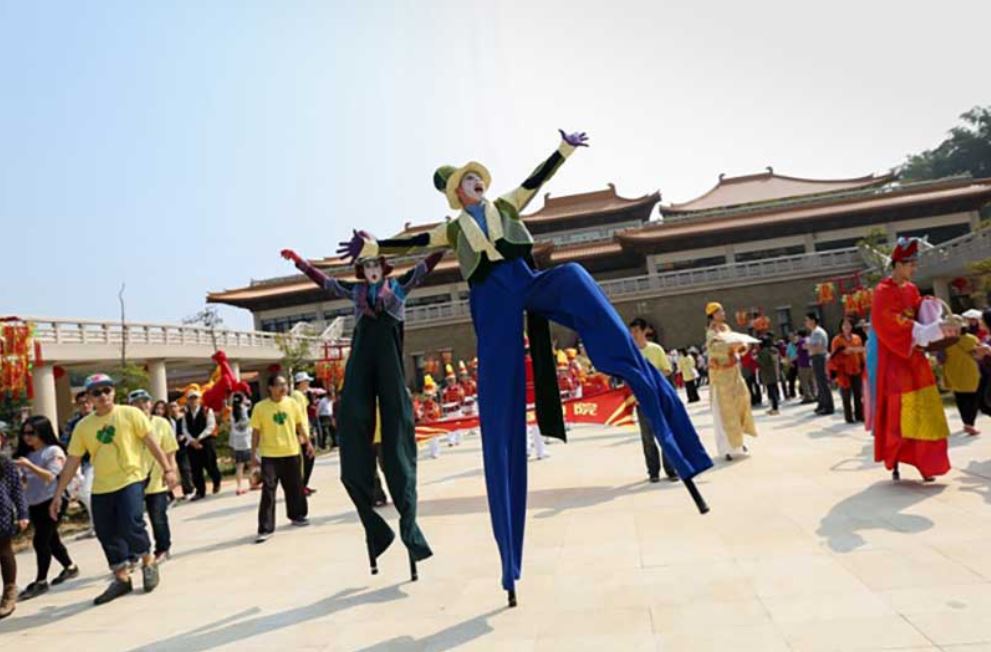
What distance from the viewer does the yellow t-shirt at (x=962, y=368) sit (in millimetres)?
6207

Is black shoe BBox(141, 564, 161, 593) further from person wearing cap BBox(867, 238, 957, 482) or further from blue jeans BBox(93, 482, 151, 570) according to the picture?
person wearing cap BBox(867, 238, 957, 482)

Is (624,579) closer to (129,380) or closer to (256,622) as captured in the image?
(256,622)

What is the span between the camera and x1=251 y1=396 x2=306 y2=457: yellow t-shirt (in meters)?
5.68

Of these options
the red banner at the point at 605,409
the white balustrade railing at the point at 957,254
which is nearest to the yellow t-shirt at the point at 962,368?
the red banner at the point at 605,409

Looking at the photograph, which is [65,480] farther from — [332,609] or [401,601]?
[401,601]

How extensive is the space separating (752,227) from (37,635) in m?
28.2

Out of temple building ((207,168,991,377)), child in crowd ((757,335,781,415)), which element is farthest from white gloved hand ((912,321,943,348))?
temple building ((207,168,991,377))

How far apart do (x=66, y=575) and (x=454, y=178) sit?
13.1 ft

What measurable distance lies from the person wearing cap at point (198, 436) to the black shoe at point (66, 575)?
11.3 ft

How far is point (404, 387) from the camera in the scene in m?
3.88

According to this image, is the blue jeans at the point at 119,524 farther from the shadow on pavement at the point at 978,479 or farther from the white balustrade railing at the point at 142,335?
the white balustrade railing at the point at 142,335

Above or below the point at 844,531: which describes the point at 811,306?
above

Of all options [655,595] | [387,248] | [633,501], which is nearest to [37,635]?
[387,248]

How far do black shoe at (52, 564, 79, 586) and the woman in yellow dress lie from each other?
5.43 meters
